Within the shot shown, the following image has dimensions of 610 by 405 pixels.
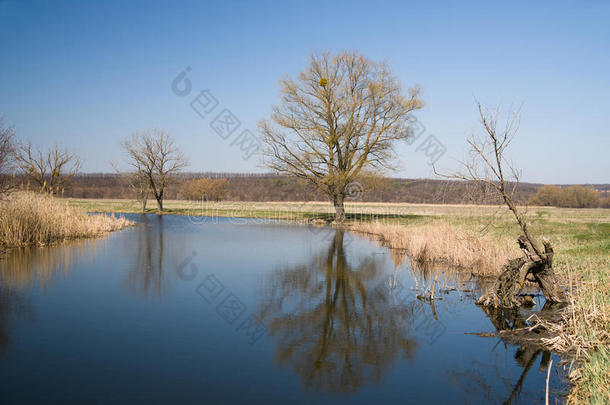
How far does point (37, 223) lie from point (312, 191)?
16831 mm

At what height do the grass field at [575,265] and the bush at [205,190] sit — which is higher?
the bush at [205,190]

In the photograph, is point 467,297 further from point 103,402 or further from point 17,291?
point 17,291

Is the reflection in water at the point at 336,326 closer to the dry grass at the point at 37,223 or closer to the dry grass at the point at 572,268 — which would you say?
the dry grass at the point at 572,268

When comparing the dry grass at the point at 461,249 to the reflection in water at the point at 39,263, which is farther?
the dry grass at the point at 461,249

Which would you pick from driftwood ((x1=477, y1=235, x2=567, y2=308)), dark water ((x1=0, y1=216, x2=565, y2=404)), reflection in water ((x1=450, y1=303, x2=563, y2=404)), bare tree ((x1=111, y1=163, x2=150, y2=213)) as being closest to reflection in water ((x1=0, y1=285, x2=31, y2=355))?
dark water ((x1=0, y1=216, x2=565, y2=404))

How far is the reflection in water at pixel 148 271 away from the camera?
33.6ft

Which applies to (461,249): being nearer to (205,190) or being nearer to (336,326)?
(336,326)

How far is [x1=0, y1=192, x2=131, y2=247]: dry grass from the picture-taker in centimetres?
1503

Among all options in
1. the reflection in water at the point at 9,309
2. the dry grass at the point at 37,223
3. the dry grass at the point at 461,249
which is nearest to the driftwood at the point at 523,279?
the dry grass at the point at 461,249

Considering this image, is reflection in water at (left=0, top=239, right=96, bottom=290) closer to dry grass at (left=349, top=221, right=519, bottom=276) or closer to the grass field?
the grass field

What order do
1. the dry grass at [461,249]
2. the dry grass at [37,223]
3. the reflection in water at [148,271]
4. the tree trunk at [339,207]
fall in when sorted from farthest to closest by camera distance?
the tree trunk at [339,207], the dry grass at [37,223], the dry grass at [461,249], the reflection in water at [148,271]

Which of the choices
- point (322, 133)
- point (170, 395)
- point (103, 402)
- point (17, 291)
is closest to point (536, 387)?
point (170, 395)

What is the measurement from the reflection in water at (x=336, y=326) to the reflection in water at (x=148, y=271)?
2.63 metres

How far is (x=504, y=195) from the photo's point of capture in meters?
8.00
